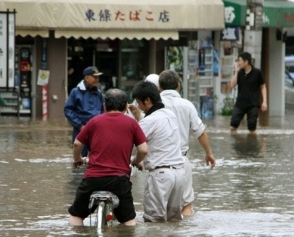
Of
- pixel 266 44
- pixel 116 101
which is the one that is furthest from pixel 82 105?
pixel 266 44

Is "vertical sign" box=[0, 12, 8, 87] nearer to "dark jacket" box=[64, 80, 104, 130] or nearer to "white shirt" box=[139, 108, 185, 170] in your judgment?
"dark jacket" box=[64, 80, 104, 130]

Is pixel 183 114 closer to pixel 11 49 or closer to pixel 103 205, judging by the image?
pixel 103 205

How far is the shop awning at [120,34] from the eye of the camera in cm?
2912

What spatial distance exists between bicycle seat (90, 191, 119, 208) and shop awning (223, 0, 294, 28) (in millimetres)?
22292

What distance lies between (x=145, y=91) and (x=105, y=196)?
1.23 metres

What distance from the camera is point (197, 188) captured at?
48.0 ft

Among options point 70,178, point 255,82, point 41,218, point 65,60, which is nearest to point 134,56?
point 65,60

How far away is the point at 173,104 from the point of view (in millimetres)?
11375

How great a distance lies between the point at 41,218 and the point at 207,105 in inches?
826

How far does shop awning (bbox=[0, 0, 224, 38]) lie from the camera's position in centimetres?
2864

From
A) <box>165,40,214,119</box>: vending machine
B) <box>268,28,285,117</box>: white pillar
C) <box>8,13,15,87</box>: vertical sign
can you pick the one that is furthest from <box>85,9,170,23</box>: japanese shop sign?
<box>268,28,285,117</box>: white pillar

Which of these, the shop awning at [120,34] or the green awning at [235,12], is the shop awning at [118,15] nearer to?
the shop awning at [120,34]

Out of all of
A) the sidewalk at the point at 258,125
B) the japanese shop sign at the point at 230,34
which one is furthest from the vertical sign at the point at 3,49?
the japanese shop sign at the point at 230,34

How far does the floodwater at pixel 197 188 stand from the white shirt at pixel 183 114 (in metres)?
0.85
